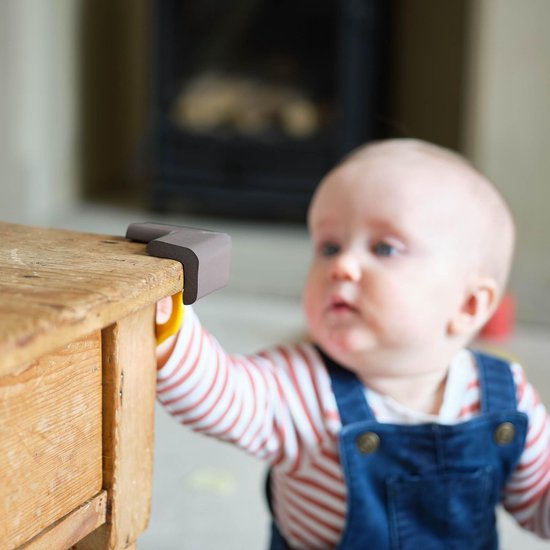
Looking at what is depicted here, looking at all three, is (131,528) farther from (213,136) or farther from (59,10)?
(59,10)

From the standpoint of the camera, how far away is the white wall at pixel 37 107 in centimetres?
263

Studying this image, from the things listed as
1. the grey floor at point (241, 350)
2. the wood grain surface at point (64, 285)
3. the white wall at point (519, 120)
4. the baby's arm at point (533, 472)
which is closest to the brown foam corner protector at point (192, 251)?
the wood grain surface at point (64, 285)

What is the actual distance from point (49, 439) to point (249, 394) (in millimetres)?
318

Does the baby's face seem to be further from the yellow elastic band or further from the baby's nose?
the yellow elastic band

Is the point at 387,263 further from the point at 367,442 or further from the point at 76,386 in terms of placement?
the point at 76,386

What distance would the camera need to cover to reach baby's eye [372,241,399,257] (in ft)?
2.86

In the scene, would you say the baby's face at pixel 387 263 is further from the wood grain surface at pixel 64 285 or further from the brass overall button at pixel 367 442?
the wood grain surface at pixel 64 285

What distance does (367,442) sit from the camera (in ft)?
2.90

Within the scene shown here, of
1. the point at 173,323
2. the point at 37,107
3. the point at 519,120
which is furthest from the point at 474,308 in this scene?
the point at 37,107

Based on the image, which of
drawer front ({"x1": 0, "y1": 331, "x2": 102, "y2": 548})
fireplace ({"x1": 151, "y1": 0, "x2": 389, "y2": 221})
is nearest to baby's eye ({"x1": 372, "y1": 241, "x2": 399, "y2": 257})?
drawer front ({"x1": 0, "y1": 331, "x2": 102, "y2": 548})

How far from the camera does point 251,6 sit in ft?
8.69

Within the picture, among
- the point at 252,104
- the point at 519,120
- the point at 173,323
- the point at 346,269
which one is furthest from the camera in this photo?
the point at 252,104

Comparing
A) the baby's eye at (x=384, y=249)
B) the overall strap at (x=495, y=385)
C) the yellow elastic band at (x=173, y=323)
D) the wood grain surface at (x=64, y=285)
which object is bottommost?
the overall strap at (x=495, y=385)

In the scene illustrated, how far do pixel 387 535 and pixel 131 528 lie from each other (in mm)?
312
